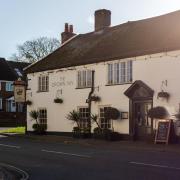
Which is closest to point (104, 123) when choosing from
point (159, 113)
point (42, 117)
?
point (159, 113)

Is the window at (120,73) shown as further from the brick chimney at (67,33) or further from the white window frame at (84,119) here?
the brick chimney at (67,33)

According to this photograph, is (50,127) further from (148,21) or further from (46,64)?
(148,21)

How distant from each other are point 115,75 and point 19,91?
10.1 meters

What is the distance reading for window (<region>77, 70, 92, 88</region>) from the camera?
101 ft

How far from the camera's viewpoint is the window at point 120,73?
1100 inches

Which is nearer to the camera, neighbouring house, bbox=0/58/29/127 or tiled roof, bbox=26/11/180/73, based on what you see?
tiled roof, bbox=26/11/180/73

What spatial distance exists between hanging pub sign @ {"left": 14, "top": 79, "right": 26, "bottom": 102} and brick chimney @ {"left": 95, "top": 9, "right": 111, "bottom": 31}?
717cm

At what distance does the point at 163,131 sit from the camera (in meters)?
24.6

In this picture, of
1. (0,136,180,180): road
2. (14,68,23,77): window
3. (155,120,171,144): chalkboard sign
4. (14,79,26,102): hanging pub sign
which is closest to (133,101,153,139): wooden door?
(155,120,171,144): chalkboard sign

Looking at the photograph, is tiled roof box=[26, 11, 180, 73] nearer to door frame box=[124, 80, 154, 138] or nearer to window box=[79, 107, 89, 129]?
door frame box=[124, 80, 154, 138]

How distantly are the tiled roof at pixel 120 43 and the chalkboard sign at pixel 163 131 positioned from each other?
3.93 meters

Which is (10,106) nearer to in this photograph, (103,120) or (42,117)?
(42,117)

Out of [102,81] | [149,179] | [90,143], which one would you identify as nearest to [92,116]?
[102,81]

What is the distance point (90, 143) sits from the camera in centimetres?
2602
